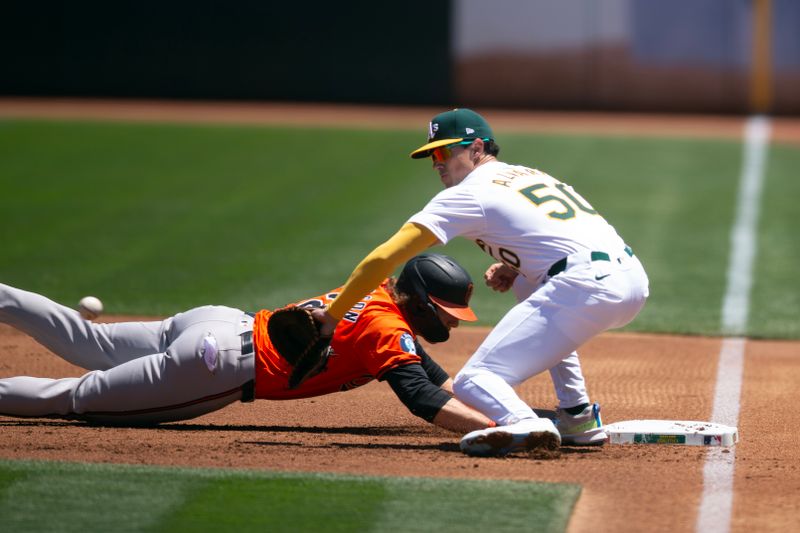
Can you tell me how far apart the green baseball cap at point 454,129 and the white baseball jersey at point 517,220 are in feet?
0.57

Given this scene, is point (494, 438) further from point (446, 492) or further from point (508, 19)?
point (508, 19)

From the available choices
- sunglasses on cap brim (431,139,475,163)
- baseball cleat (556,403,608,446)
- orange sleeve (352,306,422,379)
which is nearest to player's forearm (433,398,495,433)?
→ orange sleeve (352,306,422,379)

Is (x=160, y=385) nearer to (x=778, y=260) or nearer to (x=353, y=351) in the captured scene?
(x=353, y=351)

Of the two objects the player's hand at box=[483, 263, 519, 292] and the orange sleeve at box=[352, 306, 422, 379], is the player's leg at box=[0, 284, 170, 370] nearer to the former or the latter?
the orange sleeve at box=[352, 306, 422, 379]

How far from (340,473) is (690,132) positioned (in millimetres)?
19127

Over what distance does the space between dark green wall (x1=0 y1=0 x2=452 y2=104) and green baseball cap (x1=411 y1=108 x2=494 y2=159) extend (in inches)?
851

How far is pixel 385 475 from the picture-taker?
16.8 feet

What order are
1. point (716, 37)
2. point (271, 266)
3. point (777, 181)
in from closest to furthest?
1. point (271, 266)
2. point (777, 181)
3. point (716, 37)

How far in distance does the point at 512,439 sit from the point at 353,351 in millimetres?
891

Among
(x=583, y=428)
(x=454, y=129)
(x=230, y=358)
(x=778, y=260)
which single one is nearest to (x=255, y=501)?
(x=230, y=358)

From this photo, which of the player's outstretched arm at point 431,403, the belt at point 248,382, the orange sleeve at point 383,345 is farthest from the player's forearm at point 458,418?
the belt at point 248,382

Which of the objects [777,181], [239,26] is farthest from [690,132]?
[239,26]

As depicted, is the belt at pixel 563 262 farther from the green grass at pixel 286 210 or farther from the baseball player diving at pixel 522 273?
the green grass at pixel 286 210

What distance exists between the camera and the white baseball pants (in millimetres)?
5414
